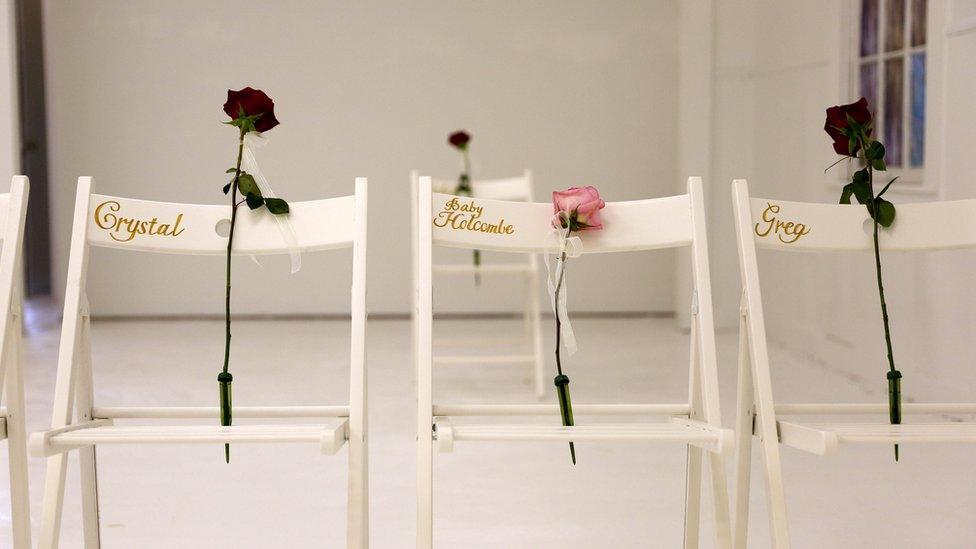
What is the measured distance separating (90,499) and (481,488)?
1198mm

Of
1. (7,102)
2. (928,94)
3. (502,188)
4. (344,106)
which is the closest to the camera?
(928,94)

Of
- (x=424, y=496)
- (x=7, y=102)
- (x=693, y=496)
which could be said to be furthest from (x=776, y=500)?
(x=7, y=102)

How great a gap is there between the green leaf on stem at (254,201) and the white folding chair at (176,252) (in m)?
0.02

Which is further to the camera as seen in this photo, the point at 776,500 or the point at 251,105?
the point at 251,105

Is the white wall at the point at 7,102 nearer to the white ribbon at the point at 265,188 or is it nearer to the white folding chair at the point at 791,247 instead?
the white ribbon at the point at 265,188

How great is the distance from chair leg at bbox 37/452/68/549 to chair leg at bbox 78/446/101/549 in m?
0.16

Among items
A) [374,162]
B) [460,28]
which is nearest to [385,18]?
[460,28]

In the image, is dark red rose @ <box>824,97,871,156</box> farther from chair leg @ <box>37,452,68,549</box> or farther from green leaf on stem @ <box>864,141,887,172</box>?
chair leg @ <box>37,452,68,549</box>

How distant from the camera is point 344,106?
7.11m

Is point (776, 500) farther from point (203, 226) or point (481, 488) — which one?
point (481, 488)

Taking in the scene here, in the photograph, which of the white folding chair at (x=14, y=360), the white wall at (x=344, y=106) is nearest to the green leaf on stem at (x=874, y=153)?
the white folding chair at (x=14, y=360)

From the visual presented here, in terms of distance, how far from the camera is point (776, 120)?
19.3 feet

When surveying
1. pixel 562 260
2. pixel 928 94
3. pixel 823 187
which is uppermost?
pixel 928 94

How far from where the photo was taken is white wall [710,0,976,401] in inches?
153
